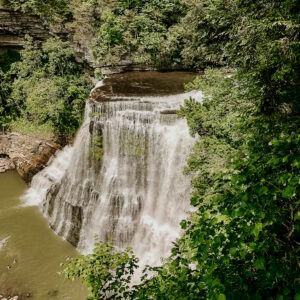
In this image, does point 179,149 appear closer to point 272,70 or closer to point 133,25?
point 272,70

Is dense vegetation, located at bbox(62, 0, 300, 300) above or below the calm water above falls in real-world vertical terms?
above

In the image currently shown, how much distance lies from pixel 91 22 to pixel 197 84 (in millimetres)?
12750

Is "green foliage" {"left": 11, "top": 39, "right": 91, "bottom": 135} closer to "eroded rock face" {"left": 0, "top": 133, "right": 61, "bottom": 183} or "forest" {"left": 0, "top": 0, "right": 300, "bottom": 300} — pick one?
"forest" {"left": 0, "top": 0, "right": 300, "bottom": 300}

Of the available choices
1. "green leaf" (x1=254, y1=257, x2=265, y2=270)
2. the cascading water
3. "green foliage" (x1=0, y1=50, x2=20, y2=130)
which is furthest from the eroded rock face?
"green leaf" (x1=254, y1=257, x2=265, y2=270)

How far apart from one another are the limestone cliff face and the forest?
68 centimetres

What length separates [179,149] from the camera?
35.0 feet

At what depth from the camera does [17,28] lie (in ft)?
62.9

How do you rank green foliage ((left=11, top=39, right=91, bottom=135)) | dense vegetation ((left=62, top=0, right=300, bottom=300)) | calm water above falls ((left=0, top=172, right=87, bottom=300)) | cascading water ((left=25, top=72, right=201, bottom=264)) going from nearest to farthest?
dense vegetation ((left=62, top=0, right=300, bottom=300)), calm water above falls ((left=0, top=172, right=87, bottom=300)), cascading water ((left=25, top=72, right=201, bottom=264)), green foliage ((left=11, top=39, right=91, bottom=135))

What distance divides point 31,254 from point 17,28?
1694 centimetres

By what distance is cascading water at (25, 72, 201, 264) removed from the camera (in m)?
10.7

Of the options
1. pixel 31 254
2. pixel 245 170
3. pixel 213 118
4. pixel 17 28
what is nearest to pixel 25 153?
pixel 31 254

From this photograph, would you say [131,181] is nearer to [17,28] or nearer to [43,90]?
[43,90]

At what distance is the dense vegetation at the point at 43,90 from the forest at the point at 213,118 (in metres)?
0.08

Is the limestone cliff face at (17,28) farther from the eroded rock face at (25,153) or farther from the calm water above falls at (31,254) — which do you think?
the calm water above falls at (31,254)
